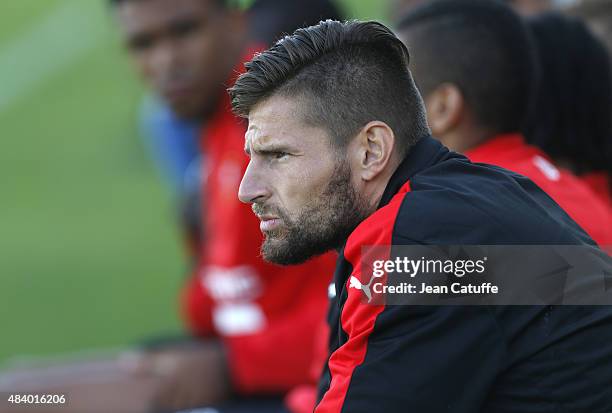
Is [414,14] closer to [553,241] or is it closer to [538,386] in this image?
[553,241]

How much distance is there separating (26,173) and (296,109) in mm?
9872

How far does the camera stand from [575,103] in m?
3.18

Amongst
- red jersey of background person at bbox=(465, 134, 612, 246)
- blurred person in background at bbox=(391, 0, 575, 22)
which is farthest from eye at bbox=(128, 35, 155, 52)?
red jersey of background person at bbox=(465, 134, 612, 246)

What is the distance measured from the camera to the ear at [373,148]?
5.96 feet

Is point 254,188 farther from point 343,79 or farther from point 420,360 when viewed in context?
point 420,360

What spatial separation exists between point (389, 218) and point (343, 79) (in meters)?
0.34

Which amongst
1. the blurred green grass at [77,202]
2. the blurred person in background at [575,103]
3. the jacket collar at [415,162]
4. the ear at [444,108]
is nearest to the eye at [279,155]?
the jacket collar at [415,162]

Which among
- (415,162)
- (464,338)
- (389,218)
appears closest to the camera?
(464,338)

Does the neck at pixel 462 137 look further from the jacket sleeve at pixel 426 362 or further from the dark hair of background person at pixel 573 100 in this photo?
the jacket sleeve at pixel 426 362

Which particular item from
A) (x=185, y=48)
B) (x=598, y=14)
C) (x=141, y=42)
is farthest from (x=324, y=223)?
(x=598, y=14)

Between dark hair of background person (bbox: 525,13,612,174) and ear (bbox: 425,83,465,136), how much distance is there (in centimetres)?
57

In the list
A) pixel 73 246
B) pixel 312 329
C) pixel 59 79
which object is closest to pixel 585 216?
pixel 312 329

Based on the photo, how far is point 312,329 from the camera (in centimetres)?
344

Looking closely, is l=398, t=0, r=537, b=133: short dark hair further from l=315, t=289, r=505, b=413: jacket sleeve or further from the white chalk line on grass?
the white chalk line on grass
